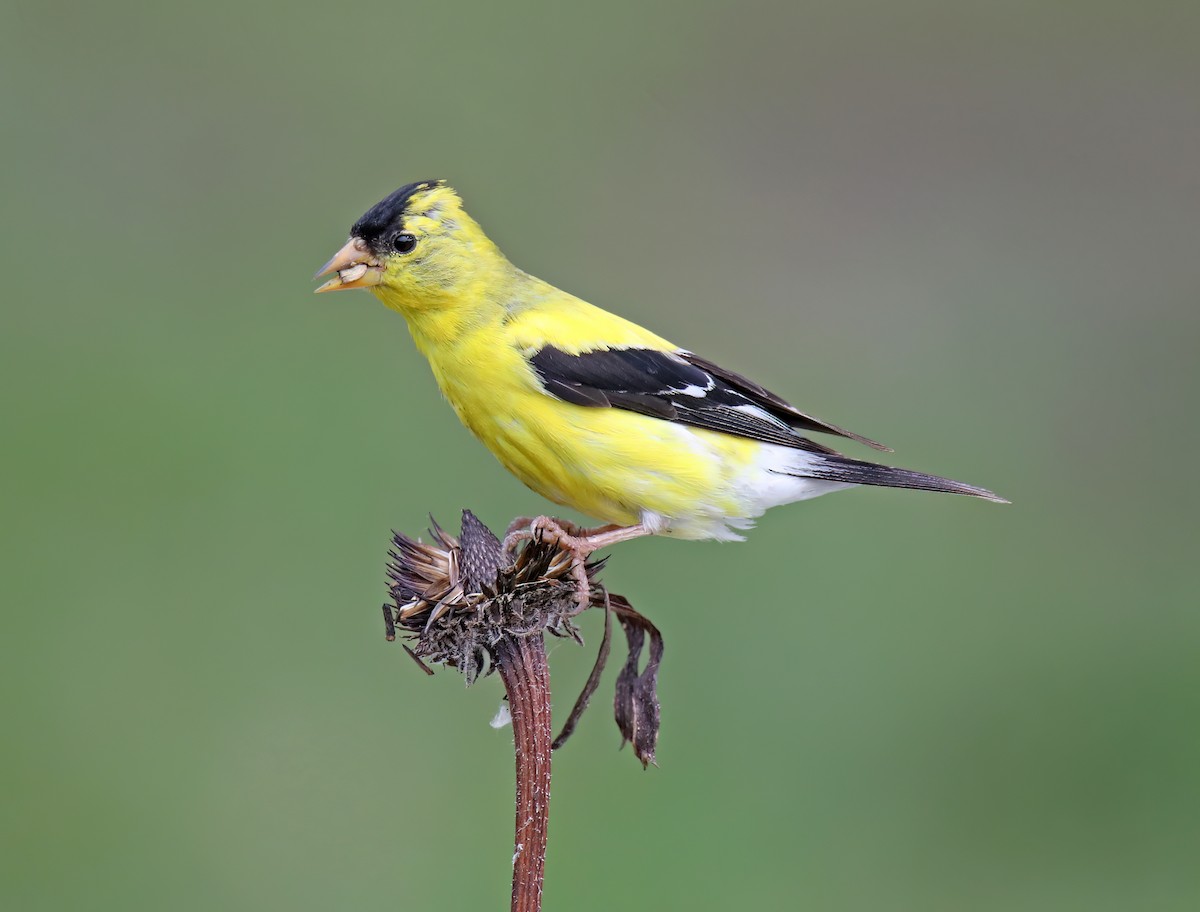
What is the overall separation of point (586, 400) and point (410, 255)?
1.63ft

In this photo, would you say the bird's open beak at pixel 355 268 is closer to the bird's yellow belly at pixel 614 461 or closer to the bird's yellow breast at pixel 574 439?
the bird's yellow breast at pixel 574 439

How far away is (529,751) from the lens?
1.86 m

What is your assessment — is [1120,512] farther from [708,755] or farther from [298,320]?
[298,320]

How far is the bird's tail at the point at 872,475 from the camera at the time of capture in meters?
2.72

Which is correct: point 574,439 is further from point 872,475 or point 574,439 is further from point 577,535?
point 872,475

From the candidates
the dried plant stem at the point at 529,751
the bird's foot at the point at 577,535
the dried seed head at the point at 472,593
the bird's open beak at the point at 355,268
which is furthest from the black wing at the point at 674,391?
the dried plant stem at the point at 529,751

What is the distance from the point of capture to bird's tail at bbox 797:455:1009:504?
2.72m

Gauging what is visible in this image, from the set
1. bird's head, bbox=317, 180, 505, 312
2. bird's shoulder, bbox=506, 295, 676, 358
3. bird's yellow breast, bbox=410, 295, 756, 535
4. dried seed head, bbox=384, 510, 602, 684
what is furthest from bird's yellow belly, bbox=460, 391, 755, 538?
dried seed head, bbox=384, 510, 602, 684

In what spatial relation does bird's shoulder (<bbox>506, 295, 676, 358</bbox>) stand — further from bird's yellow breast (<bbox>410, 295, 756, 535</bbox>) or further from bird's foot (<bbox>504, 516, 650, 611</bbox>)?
bird's foot (<bbox>504, 516, 650, 611</bbox>)

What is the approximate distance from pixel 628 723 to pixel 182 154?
5.95 m

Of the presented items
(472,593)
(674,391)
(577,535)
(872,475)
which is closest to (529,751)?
(472,593)

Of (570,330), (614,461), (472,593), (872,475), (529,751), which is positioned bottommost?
(529,751)

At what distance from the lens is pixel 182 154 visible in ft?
23.8

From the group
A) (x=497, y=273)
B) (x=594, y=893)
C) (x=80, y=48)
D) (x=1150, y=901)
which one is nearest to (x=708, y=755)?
(x=594, y=893)
